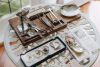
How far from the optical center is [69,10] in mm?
1418

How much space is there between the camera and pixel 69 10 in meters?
1.42

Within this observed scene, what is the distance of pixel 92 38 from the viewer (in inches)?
50.0

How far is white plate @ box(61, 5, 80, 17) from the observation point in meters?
1.38

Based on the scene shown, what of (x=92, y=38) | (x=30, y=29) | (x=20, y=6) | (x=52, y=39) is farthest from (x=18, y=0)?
(x=92, y=38)

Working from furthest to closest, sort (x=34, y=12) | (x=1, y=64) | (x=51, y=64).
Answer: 1. (x=1, y=64)
2. (x=34, y=12)
3. (x=51, y=64)

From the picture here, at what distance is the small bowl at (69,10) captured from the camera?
138 centimetres

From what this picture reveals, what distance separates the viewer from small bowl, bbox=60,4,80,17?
54.5 inches

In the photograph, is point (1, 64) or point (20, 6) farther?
point (20, 6)

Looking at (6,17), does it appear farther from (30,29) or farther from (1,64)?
(30,29)

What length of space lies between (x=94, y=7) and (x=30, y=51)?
108cm

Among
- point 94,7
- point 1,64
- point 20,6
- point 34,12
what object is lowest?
point 1,64

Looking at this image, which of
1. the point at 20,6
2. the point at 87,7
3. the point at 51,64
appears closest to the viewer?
the point at 51,64

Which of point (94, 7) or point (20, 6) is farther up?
point (20, 6)

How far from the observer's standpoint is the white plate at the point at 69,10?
4.54ft
